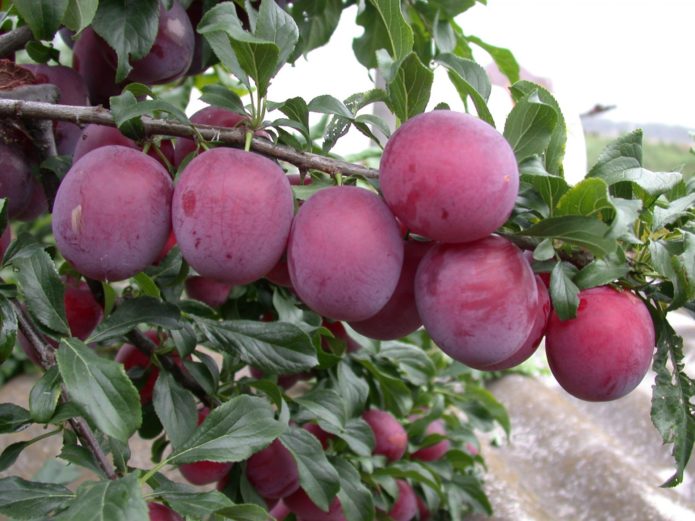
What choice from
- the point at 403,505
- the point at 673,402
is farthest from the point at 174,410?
the point at 403,505

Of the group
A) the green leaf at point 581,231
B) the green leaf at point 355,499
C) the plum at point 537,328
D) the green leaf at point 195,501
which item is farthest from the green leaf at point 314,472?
the green leaf at point 581,231

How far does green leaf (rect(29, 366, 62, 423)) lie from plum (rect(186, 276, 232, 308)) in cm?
36

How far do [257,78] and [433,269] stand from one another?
0.69 ft

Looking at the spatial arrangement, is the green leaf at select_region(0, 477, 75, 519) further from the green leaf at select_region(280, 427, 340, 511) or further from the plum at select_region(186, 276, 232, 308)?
the plum at select_region(186, 276, 232, 308)

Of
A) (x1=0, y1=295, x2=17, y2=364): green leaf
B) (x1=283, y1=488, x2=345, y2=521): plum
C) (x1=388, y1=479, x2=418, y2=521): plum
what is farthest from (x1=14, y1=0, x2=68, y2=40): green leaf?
(x1=388, y1=479, x2=418, y2=521): plum

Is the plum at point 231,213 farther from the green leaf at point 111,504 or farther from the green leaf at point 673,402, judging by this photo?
the green leaf at point 673,402

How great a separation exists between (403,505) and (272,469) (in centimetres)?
38

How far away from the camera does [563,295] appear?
0.45m

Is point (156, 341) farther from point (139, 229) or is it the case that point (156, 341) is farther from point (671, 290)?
point (671, 290)

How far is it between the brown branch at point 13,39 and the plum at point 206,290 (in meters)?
0.35

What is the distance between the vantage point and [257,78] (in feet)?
1.65

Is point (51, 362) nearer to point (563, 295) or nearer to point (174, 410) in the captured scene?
point (174, 410)

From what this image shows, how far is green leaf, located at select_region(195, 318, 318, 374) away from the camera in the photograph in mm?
606

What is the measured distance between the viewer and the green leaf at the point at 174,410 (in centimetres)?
62
